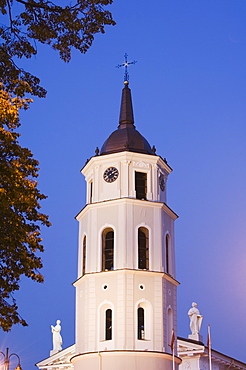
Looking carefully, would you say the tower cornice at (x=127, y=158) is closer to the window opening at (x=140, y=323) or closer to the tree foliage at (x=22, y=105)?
the window opening at (x=140, y=323)

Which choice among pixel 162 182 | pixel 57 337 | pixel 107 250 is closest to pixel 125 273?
pixel 107 250

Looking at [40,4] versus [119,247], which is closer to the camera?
[40,4]

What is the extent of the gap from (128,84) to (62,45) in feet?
93.3

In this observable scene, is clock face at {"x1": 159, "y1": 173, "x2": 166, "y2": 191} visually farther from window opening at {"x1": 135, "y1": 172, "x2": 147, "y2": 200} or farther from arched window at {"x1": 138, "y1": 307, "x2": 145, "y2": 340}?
arched window at {"x1": 138, "y1": 307, "x2": 145, "y2": 340}

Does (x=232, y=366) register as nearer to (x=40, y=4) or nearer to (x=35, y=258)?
(x=35, y=258)

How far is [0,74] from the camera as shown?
20.7m

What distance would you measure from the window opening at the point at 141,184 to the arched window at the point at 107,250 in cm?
279

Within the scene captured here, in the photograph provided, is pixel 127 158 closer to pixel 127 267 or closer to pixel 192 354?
pixel 127 267

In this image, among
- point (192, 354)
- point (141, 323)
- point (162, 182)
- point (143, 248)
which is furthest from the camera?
point (192, 354)

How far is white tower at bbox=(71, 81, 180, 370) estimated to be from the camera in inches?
1570

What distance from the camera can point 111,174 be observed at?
43.5 m

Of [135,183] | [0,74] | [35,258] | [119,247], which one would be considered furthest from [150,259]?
[0,74]

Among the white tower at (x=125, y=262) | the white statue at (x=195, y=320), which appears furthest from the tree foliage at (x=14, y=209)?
the white statue at (x=195, y=320)

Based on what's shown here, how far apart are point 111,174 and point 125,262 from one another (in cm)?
550
